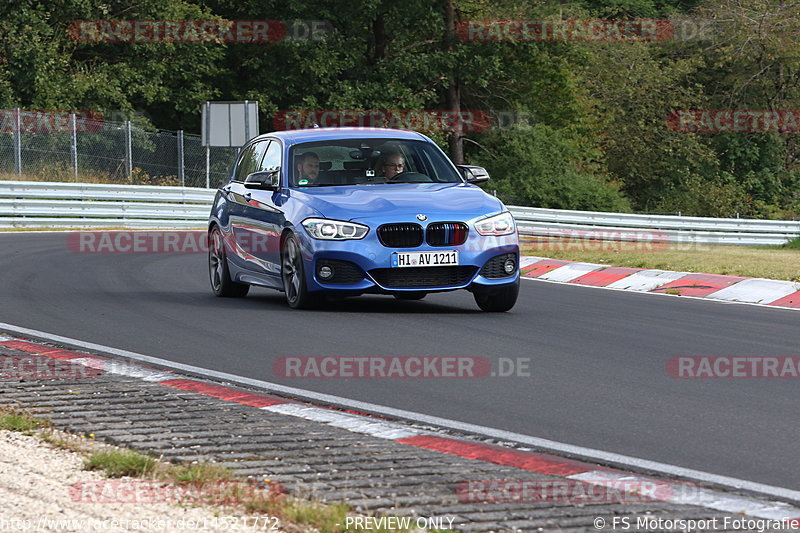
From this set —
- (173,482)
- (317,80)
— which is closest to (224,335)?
(173,482)

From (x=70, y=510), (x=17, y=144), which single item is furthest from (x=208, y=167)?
(x=70, y=510)

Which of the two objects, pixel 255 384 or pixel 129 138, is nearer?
pixel 255 384

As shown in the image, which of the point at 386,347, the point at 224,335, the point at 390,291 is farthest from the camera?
the point at 390,291

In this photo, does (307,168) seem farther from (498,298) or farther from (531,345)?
(531,345)

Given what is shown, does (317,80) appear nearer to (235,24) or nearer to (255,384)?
(235,24)

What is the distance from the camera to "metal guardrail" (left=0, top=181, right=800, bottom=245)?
29422 mm

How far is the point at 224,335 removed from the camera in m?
10.5

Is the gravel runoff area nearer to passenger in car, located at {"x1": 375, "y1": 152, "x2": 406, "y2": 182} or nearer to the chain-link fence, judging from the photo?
passenger in car, located at {"x1": 375, "y1": 152, "x2": 406, "y2": 182}

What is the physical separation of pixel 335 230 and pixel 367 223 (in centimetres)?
29

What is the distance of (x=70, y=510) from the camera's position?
4875 mm

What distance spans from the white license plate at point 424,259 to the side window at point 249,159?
2822 millimetres

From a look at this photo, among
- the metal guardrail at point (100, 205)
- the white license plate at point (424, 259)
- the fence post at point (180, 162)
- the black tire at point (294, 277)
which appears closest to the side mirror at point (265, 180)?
the black tire at point (294, 277)

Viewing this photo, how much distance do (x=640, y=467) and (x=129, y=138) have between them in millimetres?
28853

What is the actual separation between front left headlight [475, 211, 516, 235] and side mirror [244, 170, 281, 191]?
206 centimetres
